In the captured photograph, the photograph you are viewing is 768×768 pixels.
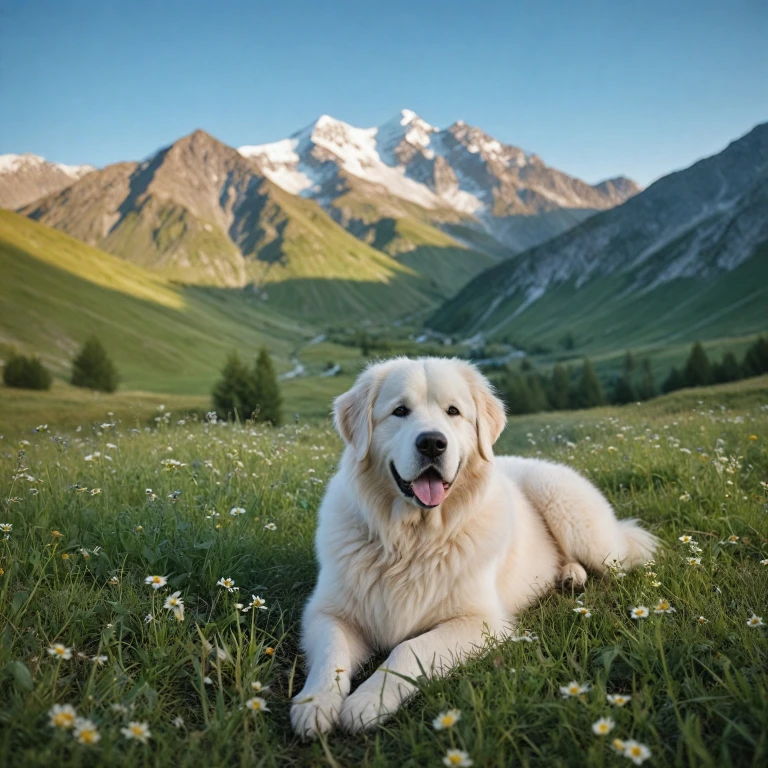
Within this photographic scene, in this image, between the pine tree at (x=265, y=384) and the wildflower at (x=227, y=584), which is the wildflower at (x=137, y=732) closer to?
the wildflower at (x=227, y=584)

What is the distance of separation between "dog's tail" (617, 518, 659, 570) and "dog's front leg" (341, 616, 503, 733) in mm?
1922

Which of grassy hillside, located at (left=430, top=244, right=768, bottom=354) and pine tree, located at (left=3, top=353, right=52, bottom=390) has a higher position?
grassy hillside, located at (left=430, top=244, right=768, bottom=354)

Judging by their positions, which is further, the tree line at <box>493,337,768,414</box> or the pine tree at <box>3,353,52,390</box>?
the tree line at <box>493,337,768,414</box>

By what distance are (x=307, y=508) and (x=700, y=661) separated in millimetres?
4422

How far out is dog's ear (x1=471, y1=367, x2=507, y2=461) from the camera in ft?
15.3

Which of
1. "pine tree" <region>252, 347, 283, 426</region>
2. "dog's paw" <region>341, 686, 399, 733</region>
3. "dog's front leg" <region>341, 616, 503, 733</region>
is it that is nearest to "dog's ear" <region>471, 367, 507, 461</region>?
"dog's front leg" <region>341, 616, 503, 733</region>

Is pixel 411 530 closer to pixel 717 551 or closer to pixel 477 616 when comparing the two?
pixel 477 616

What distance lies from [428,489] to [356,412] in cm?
98

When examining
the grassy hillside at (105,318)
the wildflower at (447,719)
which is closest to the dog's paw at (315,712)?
the wildflower at (447,719)

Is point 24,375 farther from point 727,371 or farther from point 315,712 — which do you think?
point 727,371

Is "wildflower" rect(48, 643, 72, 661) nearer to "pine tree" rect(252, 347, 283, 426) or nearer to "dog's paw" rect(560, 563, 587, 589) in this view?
Answer: "dog's paw" rect(560, 563, 587, 589)

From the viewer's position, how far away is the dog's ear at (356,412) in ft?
15.0

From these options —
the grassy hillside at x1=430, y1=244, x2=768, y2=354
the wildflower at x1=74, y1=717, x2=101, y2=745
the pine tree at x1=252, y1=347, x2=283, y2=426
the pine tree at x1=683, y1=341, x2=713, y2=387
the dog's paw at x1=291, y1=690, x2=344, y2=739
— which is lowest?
the pine tree at x1=252, y1=347, x2=283, y2=426

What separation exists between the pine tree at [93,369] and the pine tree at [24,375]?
1440 centimetres
